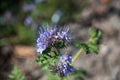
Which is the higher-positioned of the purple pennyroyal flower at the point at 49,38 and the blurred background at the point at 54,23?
the blurred background at the point at 54,23

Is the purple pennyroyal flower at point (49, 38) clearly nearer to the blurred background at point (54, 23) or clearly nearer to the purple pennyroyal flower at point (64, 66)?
the purple pennyroyal flower at point (64, 66)

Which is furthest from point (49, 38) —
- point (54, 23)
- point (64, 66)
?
point (54, 23)

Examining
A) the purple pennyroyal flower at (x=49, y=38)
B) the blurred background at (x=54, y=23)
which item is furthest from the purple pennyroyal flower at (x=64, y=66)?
the blurred background at (x=54, y=23)

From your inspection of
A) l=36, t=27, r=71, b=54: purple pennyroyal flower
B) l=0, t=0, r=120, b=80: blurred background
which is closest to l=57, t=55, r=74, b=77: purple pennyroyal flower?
l=36, t=27, r=71, b=54: purple pennyroyal flower

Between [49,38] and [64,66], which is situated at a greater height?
A: [49,38]

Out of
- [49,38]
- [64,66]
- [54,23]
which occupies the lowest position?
[64,66]

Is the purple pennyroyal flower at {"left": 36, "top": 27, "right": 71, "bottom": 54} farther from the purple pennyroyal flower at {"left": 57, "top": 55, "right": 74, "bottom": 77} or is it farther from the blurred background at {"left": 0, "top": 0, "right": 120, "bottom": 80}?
the blurred background at {"left": 0, "top": 0, "right": 120, "bottom": 80}

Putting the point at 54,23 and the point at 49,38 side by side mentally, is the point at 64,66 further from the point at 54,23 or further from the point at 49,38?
the point at 54,23
